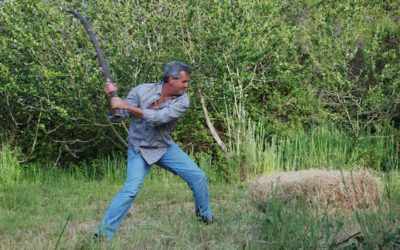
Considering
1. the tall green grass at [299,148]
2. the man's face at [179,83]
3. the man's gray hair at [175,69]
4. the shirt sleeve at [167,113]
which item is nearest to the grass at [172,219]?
the tall green grass at [299,148]

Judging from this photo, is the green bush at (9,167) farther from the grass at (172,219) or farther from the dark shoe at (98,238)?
the dark shoe at (98,238)

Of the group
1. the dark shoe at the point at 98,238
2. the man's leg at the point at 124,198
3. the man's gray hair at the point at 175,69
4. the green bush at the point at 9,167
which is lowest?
the green bush at the point at 9,167

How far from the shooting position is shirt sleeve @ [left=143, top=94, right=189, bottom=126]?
18.1 ft

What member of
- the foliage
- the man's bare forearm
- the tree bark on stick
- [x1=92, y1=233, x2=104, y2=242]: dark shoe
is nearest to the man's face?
the man's bare forearm

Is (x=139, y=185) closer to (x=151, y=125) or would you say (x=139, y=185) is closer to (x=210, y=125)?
(x=151, y=125)

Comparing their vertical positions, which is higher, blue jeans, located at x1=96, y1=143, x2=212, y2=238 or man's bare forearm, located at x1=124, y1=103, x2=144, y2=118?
man's bare forearm, located at x1=124, y1=103, x2=144, y2=118

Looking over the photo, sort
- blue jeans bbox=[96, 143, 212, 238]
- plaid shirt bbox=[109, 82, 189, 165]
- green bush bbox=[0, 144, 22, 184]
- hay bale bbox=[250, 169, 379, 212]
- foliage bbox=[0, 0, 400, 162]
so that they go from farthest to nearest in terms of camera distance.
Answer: green bush bbox=[0, 144, 22, 184], foliage bbox=[0, 0, 400, 162], hay bale bbox=[250, 169, 379, 212], plaid shirt bbox=[109, 82, 189, 165], blue jeans bbox=[96, 143, 212, 238]

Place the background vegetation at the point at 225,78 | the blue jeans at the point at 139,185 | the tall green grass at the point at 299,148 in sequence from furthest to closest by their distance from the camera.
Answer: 1. the background vegetation at the point at 225,78
2. the tall green grass at the point at 299,148
3. the blue jeans at the point at 139,185

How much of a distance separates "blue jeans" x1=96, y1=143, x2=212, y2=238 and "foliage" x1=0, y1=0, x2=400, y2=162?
401cm

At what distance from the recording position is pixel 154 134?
229 inches

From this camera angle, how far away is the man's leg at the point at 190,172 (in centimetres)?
603

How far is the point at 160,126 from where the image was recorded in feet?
19.2

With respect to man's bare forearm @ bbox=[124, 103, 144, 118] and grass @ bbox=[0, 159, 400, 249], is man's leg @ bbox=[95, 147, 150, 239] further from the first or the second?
man's bare forearm @ bbox=[124, 103, 144, 118]

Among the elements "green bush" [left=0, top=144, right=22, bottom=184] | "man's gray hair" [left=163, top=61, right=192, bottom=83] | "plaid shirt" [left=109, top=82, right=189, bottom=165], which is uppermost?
"man's gray hair" [left=163, top=61, right=192, bottom=83]
